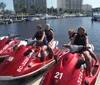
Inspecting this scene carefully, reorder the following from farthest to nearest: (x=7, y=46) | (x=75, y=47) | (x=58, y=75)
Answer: (x=7, y=46) < (x=75, y=47) < (x=58, y=75)

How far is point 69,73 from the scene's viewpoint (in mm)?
5293

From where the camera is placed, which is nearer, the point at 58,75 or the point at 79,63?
the point at 58,75

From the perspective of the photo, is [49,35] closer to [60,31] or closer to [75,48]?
[75,48]

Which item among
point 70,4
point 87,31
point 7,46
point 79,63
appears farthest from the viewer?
point 70,4

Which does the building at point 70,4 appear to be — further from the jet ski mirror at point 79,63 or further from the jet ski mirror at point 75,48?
the jet ski mirror at point 79,63

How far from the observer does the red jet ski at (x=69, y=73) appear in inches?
205

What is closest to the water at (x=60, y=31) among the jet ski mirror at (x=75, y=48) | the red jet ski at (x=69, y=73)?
the jet ski mirror at (x=75, y=48)

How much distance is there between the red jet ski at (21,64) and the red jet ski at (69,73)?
1243mm

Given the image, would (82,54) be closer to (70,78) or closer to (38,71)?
(70,78)

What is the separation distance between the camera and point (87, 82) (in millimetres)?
5375

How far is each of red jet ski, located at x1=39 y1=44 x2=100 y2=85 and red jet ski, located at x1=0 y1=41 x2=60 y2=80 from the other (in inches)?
48.9

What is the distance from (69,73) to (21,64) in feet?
6.07

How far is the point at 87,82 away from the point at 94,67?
55.5 inches

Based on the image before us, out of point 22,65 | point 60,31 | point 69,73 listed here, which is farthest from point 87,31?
point 69,73
